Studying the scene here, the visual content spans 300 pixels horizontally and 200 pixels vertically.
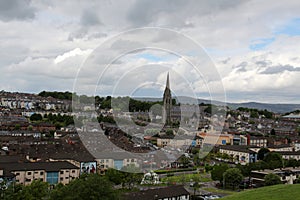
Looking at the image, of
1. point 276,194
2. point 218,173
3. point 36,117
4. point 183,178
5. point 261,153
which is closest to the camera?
point 276,194

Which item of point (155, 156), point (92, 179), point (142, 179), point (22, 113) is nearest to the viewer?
point (92, 179)

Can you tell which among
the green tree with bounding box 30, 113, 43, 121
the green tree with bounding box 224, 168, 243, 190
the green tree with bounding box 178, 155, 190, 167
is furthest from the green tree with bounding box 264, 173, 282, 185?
the green tree with bounding box 30, 113, 43, 121

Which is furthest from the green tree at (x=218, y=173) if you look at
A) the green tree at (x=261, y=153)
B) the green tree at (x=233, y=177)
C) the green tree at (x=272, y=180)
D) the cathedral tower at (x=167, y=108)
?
the cathedral tower at (x=167, y=108)

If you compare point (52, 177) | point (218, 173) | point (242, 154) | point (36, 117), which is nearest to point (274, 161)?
point (218, 173)

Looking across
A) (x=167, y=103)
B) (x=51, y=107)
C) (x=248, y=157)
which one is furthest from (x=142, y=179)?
(x=51, y=107)

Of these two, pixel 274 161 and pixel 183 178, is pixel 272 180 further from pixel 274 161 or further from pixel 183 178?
pixel 274 161

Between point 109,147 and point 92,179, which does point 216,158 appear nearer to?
point 109,147

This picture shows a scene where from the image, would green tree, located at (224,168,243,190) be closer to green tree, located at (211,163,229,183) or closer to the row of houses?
green tree, located at (211,163,229,183)

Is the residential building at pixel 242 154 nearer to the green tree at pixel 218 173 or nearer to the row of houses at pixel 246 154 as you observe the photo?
the row of houses at pixel 246 154
